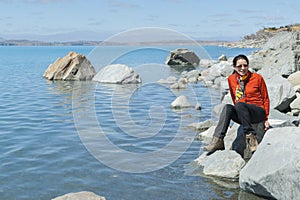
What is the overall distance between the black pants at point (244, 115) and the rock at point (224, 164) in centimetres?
49

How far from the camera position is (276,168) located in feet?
19.7

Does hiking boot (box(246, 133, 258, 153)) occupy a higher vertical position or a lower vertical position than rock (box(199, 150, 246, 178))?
higher

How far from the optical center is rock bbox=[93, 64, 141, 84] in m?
24.4

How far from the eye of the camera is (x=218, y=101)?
17.6 meters

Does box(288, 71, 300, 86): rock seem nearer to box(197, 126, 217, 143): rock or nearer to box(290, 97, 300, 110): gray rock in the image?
box(290, 97, 300, 110): gray rock

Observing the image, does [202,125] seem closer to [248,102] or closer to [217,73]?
[248,102]

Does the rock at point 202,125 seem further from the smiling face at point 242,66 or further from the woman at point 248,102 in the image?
the smiling face at point 242,66

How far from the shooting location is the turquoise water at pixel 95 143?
7.09 meters

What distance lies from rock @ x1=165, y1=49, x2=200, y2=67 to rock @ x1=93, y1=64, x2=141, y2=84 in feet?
54.8

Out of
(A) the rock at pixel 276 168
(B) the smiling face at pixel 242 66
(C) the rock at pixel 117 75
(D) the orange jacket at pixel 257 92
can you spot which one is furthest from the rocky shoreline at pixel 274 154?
(C) the rock at pixel 117 75

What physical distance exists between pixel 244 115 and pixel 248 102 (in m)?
0.32

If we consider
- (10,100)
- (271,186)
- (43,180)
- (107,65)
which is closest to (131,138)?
(43,180)

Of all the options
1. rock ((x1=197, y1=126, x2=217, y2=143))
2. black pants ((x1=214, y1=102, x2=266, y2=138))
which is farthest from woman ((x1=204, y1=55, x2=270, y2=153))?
rock ((x1=197, y1=126, x2=217, y2=143))

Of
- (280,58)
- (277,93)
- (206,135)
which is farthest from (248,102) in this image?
(280,58)
